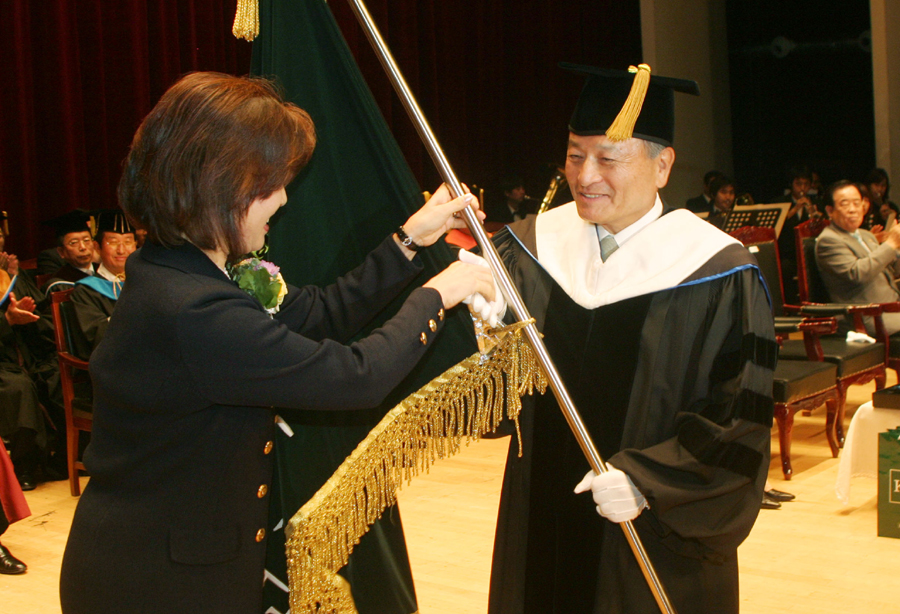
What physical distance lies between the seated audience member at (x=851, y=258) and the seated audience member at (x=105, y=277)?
4126 mm

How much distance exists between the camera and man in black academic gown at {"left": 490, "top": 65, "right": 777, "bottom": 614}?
1583mm

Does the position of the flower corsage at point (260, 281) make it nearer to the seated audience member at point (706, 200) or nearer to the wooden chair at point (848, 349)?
the wooden chair at point (848, 349)

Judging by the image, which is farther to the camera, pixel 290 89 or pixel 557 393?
pixel 290 89

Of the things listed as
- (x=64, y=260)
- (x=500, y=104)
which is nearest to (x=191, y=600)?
(x=64, y=260)

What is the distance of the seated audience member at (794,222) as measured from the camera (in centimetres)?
801

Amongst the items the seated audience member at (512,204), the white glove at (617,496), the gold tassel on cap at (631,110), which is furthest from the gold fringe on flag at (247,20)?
the seated audience member at (512,204)

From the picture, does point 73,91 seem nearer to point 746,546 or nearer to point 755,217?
point 755,217

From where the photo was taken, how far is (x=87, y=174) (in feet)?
19.8

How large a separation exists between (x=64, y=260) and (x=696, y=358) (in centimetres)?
473

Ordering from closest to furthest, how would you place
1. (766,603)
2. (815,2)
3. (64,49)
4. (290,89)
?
(290,89) → (766,603) → (64,49) → (815,2)

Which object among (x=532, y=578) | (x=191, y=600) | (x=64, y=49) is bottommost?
(x=532, y=578)

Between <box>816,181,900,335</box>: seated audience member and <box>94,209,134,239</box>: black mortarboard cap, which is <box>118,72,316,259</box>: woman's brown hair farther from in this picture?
<box>816,181,900,335</box>: seated audience member

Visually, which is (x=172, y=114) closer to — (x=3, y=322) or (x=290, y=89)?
(x=290, y=89)

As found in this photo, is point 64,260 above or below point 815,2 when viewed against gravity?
below
